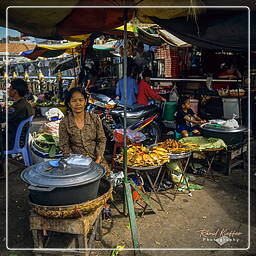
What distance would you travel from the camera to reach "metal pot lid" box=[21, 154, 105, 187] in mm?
2229

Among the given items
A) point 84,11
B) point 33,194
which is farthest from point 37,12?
point 33,194

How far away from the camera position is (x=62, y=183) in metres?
2.21

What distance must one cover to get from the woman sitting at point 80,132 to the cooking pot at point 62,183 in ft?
2.61

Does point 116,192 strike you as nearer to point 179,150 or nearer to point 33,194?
point 179,150

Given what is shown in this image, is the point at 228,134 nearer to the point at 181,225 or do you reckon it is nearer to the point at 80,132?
the point at 181,225

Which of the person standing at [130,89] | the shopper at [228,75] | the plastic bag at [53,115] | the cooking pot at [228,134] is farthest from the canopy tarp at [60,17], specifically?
the shopper at [228,75]

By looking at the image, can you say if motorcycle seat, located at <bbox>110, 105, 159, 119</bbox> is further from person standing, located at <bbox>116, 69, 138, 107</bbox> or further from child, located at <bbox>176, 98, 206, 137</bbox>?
child, located at <bbox>176, 98, 206, 137</bbox>

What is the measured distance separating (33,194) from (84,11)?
1.92 metres

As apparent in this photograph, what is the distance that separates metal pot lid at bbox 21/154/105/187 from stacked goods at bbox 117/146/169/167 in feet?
3.12

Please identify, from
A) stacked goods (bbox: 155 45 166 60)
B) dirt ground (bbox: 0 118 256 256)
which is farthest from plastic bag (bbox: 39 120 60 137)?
stacked goods (bbox: 155 45 166 60)

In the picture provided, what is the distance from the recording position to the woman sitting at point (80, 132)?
3.21 metres

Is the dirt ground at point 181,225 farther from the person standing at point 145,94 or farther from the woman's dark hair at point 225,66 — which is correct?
the woman's dark hair at point 225,66

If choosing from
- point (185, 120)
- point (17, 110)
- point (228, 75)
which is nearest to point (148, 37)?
point (228, 75)

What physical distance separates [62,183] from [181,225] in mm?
Result: 1881
